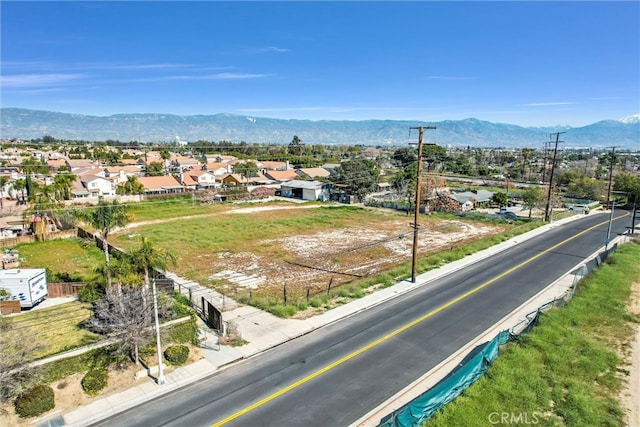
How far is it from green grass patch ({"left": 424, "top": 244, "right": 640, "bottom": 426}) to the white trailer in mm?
26766

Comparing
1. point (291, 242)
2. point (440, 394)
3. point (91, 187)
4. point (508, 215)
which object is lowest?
point (291, 242)

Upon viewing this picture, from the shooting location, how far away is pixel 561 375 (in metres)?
16.6

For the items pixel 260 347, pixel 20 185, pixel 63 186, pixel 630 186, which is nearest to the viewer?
pixel 260 347

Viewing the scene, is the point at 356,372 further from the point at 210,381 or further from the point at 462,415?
the point at 210,381

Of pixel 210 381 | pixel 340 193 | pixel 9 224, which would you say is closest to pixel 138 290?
pixel 210 381

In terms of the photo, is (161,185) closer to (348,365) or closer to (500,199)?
(500,199)

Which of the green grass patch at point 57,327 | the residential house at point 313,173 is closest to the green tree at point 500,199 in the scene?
the residential house at point 313,173

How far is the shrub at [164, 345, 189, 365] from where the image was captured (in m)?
18.4

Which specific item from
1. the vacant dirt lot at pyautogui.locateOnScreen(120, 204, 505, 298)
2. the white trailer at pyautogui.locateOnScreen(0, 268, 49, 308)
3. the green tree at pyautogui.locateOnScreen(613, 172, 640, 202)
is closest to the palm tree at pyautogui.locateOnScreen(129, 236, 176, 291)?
the vacant dirt lot at pyautogui.locateOnScreen(120, 204, 505, 298)

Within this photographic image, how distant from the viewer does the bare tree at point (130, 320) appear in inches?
704

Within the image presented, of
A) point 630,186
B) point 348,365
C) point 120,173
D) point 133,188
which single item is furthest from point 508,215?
point 120,173

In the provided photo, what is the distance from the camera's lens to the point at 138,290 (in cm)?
2025

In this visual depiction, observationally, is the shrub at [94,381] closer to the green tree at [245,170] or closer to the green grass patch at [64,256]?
the green grass patch at [64,256]

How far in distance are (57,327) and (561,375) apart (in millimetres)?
27285
